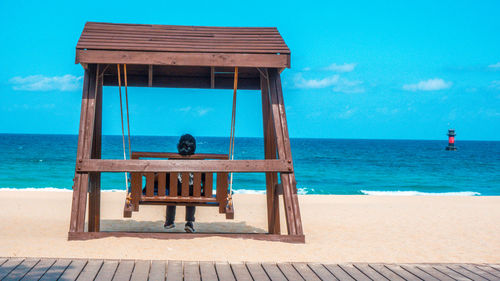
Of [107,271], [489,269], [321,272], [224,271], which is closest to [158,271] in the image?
[107,271]

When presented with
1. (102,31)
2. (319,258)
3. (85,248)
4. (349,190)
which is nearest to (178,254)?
(85,248)

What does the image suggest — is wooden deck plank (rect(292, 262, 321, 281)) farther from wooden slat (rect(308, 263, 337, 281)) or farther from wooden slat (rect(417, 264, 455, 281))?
wooden slat (rect(417, 264, 455, 281))

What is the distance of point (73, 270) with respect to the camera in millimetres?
4383

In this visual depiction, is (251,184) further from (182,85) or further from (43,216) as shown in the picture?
(182,85)

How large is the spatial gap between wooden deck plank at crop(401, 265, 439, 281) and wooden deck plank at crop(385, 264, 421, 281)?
4cm

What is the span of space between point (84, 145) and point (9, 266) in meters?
1.75

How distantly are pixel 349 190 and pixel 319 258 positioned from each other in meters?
21.8

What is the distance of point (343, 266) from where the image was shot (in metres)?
4.77

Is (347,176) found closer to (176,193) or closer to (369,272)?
(176,193)

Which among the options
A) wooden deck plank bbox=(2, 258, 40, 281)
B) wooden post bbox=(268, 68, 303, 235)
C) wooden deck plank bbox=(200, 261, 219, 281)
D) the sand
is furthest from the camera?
wooden post bbox=(268, 68, 303, 235)

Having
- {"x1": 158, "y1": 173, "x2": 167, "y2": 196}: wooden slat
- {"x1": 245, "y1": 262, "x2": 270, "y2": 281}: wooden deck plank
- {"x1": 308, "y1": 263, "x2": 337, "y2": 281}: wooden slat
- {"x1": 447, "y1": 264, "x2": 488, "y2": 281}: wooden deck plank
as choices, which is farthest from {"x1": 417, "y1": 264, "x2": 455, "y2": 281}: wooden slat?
{"x1": 158, "y1": 173, "x2": 167, "y2": 196}: wooden slat

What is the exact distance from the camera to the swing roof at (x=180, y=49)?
5836 millimetres

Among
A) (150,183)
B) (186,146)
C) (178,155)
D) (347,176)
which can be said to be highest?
(186,146)

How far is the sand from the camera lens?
522 cm
